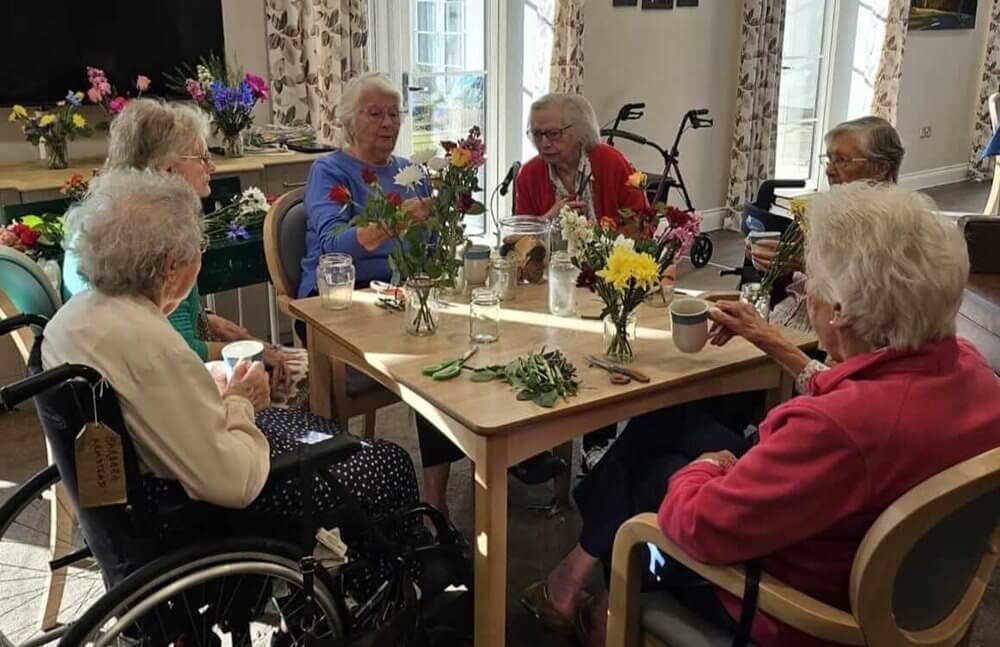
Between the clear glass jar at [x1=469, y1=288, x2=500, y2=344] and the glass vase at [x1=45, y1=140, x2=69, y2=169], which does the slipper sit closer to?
the clear glass jar at [x1=469, y1=288, x2=500, y2=344]

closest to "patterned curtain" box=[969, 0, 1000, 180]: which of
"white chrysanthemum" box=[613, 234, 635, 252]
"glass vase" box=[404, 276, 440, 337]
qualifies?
"white chrysanthemum" box=[613, 234, 635, 252]

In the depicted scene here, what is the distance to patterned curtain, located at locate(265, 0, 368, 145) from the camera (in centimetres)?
417

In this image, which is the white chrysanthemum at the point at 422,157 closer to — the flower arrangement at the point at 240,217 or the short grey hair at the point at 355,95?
the short grey hair at the point at 355,95

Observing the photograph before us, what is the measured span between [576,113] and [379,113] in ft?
2.14

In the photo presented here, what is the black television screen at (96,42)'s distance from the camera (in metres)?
3.53

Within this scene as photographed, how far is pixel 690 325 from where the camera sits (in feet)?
6.34

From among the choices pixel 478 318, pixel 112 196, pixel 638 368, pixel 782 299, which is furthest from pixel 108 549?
pixel 782 299

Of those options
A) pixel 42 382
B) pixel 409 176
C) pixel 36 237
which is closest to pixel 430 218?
pixel 409 176

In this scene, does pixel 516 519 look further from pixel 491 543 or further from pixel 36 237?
pixel 36 237

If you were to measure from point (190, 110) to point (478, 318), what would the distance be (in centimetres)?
103

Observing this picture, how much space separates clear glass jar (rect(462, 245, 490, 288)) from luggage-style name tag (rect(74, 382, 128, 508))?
116 cm

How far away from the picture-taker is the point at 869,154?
249 cm

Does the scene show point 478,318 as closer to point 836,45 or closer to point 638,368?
point 638,368

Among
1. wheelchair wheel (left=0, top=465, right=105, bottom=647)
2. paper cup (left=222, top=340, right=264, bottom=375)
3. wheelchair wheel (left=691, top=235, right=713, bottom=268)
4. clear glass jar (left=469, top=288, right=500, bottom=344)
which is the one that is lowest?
wheelchair wheel (left=0, top=465, right=105, bottom=647)
